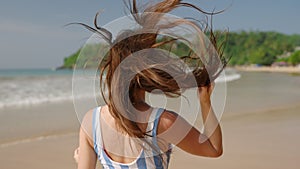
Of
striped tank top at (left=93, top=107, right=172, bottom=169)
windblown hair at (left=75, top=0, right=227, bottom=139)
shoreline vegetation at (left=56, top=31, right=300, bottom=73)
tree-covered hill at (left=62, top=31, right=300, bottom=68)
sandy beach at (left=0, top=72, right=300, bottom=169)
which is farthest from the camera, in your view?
tree-covered hill at (left=62, top=31, right=300, bottom=68)

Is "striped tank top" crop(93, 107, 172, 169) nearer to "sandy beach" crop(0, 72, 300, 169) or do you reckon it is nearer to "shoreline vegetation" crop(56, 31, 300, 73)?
"sandy beach" crop(0, 72, 300, 169)

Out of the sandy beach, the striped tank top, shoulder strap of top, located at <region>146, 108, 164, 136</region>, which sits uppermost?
shoulder strap of top, located at <region>146, 108, 164, 136</region>

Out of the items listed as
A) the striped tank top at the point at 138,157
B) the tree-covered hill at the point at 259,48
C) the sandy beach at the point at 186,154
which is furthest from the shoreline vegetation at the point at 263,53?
the striped tank top at the point at 138,157

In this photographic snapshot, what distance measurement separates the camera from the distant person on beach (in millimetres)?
1331

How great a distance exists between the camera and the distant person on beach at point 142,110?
1.33 meters

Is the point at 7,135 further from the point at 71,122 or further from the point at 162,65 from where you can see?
the point at 162,65

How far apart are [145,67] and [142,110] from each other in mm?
197

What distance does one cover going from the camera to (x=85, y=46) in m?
1.51

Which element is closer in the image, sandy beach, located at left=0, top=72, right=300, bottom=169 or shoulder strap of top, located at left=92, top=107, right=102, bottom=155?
shoulder strap of top, located at left=92, top=107, right=102, bottom=155

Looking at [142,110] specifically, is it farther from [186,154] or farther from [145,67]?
[186,154]

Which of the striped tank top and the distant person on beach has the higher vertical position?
the distant person on beach

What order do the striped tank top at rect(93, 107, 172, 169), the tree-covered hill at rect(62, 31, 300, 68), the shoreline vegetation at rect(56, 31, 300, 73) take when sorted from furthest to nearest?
the tree-covered hill at rect(62, 31, 300, 68), the shoreline vegetation at rect(56, 31, 300, 73), the striped tank top at rect(93, 107, 172, 169)

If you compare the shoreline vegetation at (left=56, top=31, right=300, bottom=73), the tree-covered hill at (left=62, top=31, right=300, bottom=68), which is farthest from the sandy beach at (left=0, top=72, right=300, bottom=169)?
the tree-covered hill at (left=62, top=31, right=300, bottom=68)

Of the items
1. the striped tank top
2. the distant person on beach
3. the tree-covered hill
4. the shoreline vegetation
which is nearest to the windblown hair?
the distant person on beach
